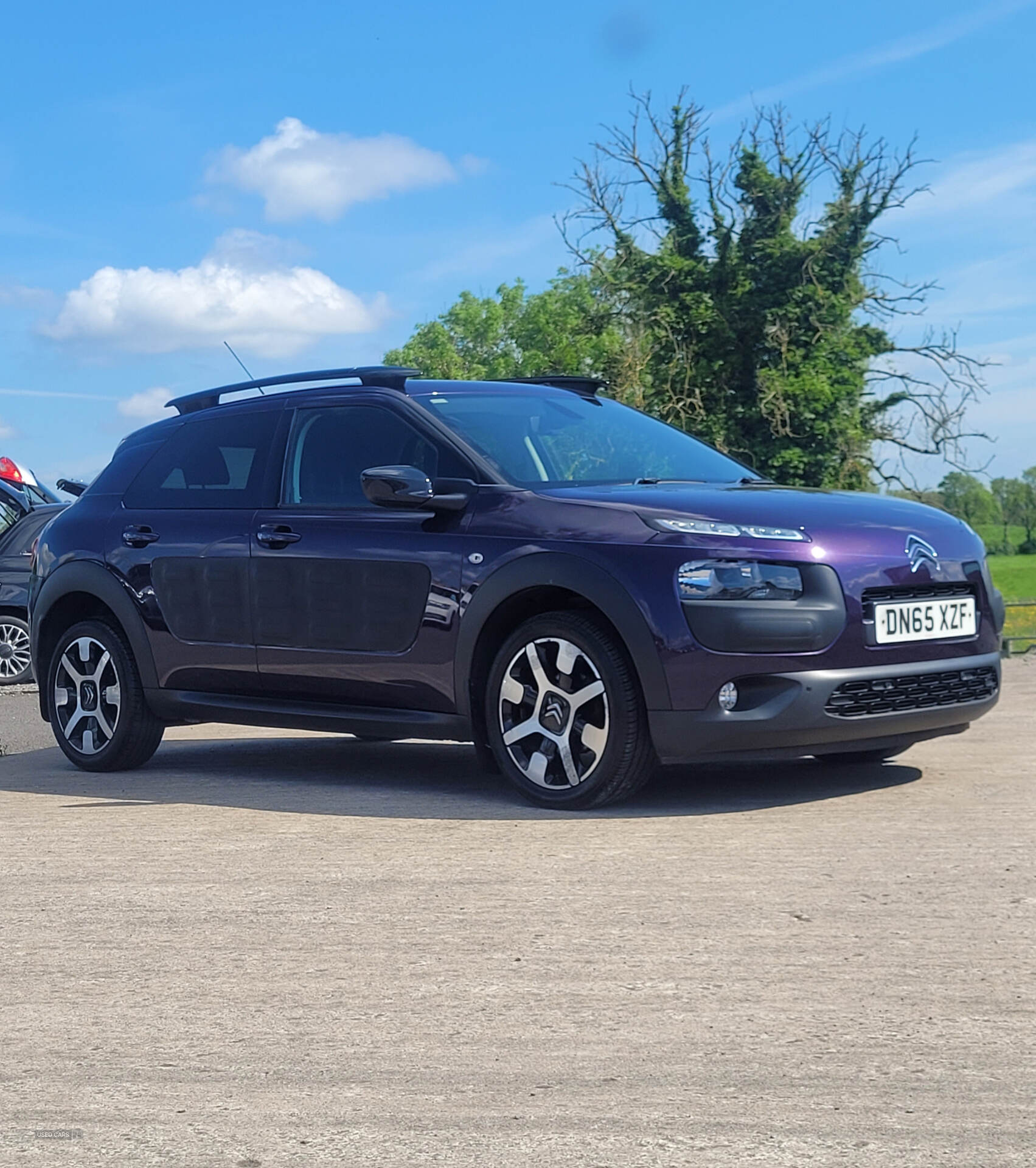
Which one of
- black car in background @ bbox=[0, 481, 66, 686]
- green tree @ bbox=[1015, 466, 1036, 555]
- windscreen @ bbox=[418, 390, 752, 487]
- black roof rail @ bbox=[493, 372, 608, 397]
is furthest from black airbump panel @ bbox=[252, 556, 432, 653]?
green tree @ bbox=[1015, 466, 1036, 555]

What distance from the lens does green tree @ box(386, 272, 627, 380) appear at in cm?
7838

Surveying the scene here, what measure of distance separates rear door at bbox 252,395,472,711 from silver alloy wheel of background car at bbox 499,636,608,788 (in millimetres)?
352

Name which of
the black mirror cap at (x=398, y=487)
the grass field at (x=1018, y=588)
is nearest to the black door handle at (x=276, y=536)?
the black mirror cap at (x=398, y=487)

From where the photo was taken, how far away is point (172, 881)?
539 centimetres

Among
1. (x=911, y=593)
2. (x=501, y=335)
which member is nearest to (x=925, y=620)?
(x=911, y=593)

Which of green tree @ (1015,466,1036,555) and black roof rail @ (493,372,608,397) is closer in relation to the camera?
black roof rail @ (493,372,608,397)

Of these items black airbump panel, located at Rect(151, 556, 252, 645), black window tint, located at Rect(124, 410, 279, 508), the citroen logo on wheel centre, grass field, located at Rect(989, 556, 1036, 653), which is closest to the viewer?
the citroen logo on wheel centre

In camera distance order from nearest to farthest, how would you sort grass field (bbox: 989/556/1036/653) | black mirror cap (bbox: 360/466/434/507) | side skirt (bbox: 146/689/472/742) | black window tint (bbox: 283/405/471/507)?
black mirror cap (bbox: 360/466/434/507)
side skirt (bbox: 146/689/472/742)
black window tint (bbox: 283/405/471/507)
grass field (bbox: 989/556/1036/653)

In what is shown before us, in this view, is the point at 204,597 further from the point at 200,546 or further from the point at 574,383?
the point at 574,383

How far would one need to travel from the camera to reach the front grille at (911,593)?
623 cm

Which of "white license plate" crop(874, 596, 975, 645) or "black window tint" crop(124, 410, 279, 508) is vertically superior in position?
"black window tint" crop(124, 410, 279, 508)

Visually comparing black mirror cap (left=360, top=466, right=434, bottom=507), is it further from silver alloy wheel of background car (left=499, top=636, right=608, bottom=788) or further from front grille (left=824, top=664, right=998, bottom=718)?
front grille (left=824, top=664, right=998, bottom=718)

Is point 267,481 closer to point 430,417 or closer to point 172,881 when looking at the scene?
point 430,417

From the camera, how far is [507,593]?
21.5 feet
